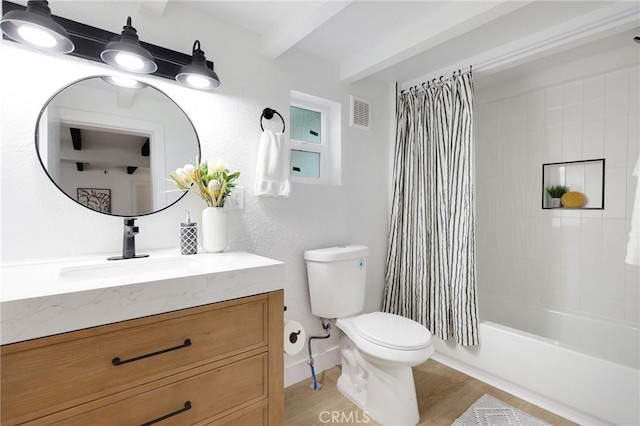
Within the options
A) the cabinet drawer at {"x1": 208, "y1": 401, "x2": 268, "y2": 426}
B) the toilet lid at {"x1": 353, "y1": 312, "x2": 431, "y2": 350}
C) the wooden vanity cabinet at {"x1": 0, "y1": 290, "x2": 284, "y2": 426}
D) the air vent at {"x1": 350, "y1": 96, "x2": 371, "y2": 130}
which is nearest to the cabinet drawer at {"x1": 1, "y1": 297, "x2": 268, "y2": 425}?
the wooden vanity cabinet at {"x1": 0, "y1": 290, "x2": 284, "y2": 426}

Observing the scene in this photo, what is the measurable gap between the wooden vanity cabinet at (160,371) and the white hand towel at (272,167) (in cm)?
71

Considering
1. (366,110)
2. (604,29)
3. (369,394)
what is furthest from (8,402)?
(604,29)

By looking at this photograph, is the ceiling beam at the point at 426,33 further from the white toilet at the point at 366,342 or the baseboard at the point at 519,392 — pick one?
the baseboard at the point at 519,392

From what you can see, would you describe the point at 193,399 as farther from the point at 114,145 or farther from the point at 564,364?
the point at 564,364

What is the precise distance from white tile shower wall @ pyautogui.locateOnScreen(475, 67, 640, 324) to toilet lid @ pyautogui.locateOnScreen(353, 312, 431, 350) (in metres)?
1.53

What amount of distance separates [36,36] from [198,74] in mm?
572

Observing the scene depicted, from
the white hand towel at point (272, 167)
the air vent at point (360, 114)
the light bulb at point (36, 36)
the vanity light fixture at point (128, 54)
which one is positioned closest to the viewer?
the light bulb at point (36, 36)

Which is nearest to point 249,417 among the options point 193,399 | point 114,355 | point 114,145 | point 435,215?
point 193,399

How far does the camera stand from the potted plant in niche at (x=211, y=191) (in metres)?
1.49

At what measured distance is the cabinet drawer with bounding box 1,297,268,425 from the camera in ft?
2.55

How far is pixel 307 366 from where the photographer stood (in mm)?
2033

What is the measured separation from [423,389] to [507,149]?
2195mm

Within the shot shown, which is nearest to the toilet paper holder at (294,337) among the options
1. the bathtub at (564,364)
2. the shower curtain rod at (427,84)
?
the bathtub at (564,364)

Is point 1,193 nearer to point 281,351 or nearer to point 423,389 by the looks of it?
point 281,351
